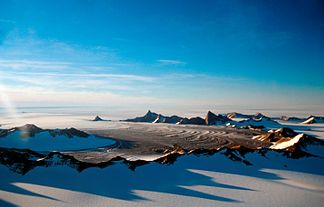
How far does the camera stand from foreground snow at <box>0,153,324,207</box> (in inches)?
537

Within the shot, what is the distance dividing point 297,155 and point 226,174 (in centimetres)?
740

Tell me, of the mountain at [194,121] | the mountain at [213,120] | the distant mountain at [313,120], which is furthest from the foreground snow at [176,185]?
the distant mountain at [313,120]

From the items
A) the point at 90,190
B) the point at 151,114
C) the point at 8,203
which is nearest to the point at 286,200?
the point at 90,190

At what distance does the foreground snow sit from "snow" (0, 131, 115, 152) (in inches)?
955

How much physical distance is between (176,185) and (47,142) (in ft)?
106

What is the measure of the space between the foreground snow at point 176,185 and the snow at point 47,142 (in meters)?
24.3

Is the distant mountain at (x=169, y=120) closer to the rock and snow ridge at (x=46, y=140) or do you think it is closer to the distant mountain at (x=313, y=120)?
the distant mountain at (x=313, y=120)

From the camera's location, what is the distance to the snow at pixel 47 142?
4022 centimetres

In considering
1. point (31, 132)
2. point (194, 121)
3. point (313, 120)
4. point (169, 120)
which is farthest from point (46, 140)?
point (313, 120)

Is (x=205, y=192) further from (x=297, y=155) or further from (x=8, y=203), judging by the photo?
(x=297, y=155)

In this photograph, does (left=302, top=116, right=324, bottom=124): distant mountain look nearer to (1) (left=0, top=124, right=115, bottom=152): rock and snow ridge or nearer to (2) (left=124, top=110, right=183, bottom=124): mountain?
(2) (left=124, top=110, right=183, bottom=124): mountain

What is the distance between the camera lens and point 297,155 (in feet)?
71.9

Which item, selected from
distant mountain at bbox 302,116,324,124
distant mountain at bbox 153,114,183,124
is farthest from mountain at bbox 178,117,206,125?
distant mountain at bbox 302,116,324,124

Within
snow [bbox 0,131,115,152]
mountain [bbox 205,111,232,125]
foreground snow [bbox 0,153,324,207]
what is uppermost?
mountain [bbox 205,111,232,125]
